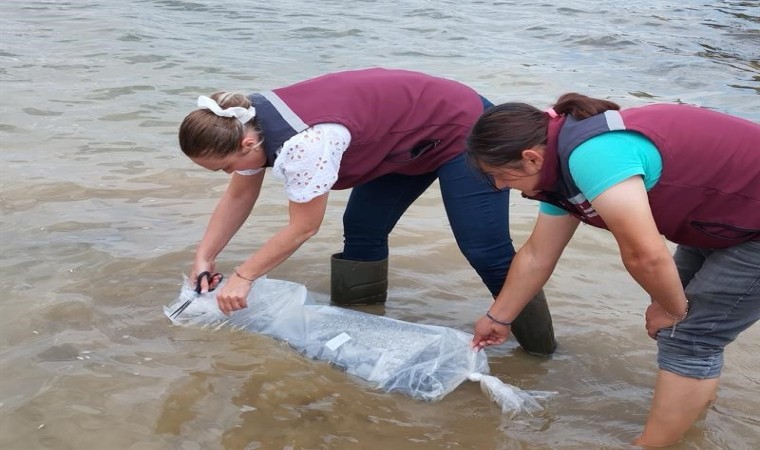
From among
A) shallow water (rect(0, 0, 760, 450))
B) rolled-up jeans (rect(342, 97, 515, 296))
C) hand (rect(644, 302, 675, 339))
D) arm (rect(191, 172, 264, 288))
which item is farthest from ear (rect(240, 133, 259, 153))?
hand (rect(644, 302, 675, 339))

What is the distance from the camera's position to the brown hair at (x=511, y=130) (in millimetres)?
2496

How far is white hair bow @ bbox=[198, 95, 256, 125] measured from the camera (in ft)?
9.61

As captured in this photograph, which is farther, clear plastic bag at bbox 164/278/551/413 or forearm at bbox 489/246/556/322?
clear plastic bag at bbox 164/278/551/413

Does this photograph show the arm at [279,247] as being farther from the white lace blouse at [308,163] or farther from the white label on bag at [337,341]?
the white label on bag at [337,341]

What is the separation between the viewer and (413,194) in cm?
370

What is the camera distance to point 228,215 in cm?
358

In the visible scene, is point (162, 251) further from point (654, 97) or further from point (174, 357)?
point (654, 97)

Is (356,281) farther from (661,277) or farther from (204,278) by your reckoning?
(661,277)

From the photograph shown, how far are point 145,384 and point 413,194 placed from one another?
139cm

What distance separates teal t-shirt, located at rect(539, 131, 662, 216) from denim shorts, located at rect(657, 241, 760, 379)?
44 centimetres

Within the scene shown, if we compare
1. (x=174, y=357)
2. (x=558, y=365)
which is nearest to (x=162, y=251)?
(x=174, y=357)

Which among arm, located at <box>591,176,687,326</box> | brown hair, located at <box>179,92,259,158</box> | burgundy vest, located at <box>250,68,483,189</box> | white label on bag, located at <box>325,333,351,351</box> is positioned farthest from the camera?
white label on bag, located at <box>325,333,351,351</box>

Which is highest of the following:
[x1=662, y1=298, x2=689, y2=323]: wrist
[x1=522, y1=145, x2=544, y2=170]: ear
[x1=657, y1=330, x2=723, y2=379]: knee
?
[x1=522, y1=145, x2=544, y2=170]: ear

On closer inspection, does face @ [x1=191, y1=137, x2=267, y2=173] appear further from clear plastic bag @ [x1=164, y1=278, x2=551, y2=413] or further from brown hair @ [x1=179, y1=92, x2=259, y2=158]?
clear plastic bag @ [x1=164, y1=278, x2=551, y2=413]
